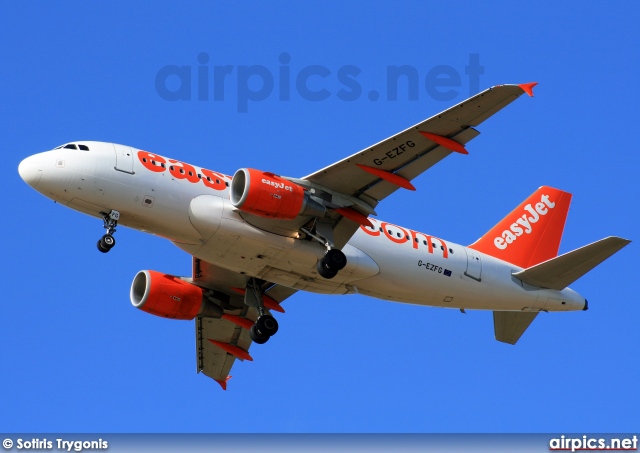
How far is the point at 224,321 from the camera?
177 ft

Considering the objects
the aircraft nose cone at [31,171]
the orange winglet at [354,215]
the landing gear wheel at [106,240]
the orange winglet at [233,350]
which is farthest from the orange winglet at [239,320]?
the aircraft nose cone at [31,171]

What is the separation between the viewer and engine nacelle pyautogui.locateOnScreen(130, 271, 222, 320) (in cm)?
5019

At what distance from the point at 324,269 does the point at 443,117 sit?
24.0ft

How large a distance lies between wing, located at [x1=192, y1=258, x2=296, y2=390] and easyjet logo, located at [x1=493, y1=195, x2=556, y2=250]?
9228mm

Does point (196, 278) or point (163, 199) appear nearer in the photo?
point (163, 199)

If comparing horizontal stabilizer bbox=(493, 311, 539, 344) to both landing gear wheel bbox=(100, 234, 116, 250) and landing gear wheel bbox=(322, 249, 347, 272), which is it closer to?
landing gear wheel bbox=(322, 249, 347, 272)

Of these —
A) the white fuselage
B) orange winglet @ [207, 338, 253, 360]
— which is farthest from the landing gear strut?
orange winglet @ [207, 338, 253, 360]

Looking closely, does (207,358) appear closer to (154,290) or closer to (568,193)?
(154,290)

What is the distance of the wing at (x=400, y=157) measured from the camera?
4186 centimetres

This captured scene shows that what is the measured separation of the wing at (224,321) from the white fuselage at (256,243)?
4199 mm

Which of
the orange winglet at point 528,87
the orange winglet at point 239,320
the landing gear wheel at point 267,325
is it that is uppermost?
the orange winglet at point 528,87

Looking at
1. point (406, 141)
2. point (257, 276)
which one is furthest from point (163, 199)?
point (406, 141)

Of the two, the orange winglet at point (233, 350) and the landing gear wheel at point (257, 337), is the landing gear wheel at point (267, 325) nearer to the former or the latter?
the landing gear wheel at point (257, 337)

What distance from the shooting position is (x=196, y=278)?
51500mm
